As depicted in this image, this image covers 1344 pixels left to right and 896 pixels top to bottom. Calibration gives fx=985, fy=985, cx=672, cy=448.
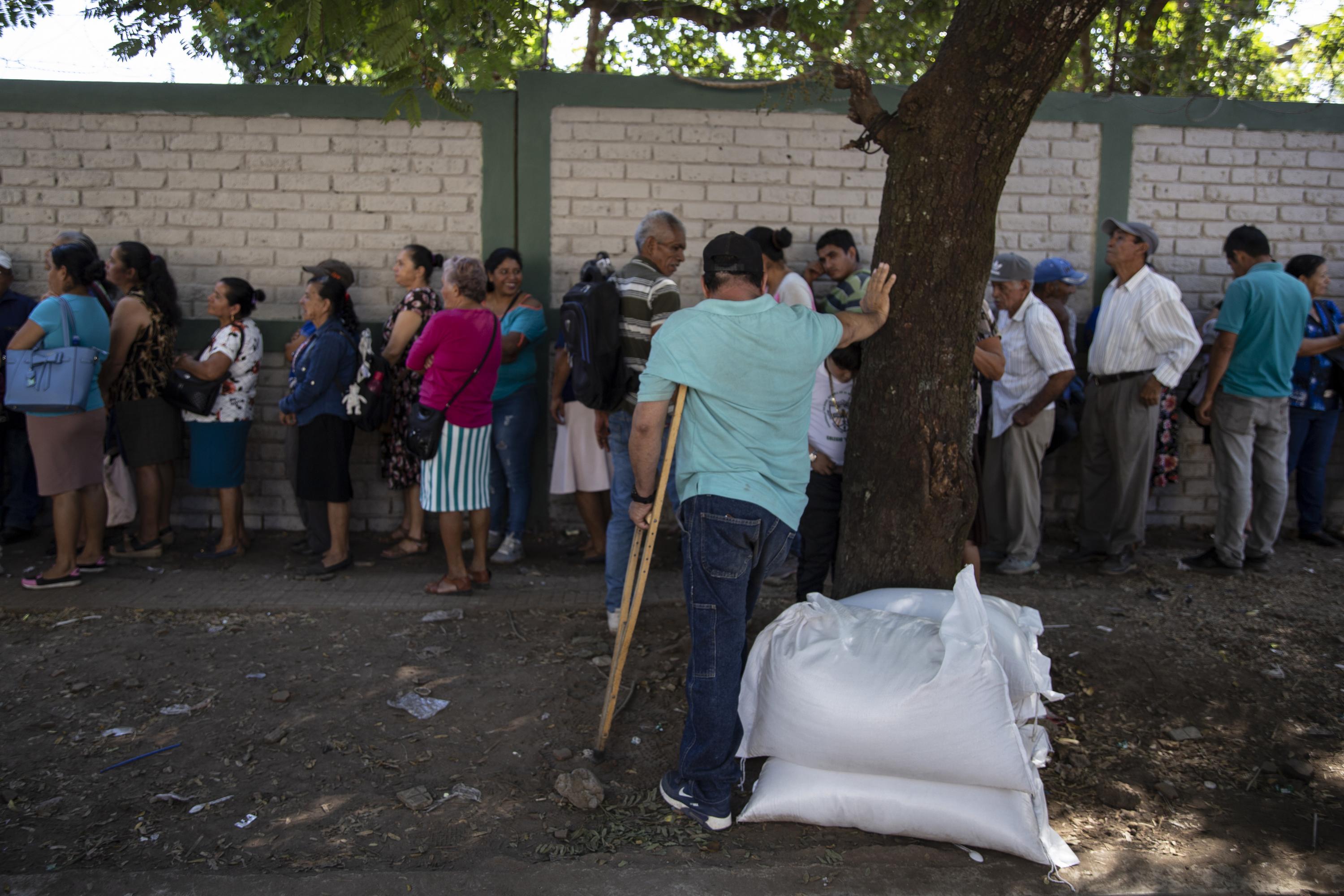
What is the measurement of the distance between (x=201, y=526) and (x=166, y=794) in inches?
154

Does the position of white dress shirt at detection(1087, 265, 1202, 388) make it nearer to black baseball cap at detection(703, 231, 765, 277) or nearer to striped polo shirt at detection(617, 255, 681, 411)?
striped polo shirt at detection(617, 255, 681, 411)

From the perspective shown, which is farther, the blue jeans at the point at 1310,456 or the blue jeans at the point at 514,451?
the blue jeans at the point at 1310,456

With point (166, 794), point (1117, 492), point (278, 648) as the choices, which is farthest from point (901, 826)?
point (1117, 492)

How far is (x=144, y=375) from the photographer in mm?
6098

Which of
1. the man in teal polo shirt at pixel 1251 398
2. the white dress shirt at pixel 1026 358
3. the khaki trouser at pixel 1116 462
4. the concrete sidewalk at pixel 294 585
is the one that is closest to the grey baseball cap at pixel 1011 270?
the white dress shirt at pixel 1026 358

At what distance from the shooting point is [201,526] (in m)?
6.98

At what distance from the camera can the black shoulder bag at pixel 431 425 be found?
5.34 metres

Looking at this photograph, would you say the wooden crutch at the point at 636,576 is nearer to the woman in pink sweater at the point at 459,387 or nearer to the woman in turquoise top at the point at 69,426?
the woman in pink sweater at the point at 459,387

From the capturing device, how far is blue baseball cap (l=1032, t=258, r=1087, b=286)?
253 inches

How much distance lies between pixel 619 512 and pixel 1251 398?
4047 millimetres

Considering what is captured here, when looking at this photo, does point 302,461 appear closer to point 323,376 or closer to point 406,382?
point 323,376

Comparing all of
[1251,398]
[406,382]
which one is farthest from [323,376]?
[1251,398]

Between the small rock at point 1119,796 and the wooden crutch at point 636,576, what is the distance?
1.79 meters

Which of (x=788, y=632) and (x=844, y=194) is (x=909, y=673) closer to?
(x=788, y=632)
